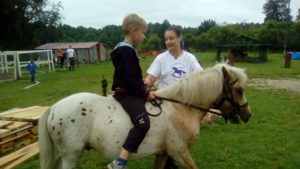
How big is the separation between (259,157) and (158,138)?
3193mm

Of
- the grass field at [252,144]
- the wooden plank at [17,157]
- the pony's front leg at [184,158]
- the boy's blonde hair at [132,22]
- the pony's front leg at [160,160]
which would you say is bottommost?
the grass field at [252,144]

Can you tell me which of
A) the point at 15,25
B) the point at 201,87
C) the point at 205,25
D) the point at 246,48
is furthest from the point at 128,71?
the point at 205,25

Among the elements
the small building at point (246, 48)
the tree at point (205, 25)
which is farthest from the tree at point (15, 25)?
the tree at point (205, 25)

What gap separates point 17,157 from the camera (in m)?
5.35

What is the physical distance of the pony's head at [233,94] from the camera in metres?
3.72

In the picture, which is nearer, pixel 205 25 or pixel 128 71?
pixel 128 71

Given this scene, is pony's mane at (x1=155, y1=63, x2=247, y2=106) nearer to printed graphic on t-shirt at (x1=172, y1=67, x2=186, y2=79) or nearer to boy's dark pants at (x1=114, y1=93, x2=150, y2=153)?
boy's dark pants at (x1=114, y1=93, x2=150, y2=153)

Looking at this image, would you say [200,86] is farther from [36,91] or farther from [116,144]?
[36,91]

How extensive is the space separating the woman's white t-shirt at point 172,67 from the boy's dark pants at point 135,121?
1233mm

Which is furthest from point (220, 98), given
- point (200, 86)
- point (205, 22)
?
point (205, 22)

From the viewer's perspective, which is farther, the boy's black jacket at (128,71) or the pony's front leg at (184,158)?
the pony's front leg at (184,158)

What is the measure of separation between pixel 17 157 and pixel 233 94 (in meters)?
4.25

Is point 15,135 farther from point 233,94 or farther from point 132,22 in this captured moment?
point 233,94

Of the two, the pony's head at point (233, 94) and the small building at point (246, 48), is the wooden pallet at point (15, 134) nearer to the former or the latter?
the pony's head at point (233, 94)
